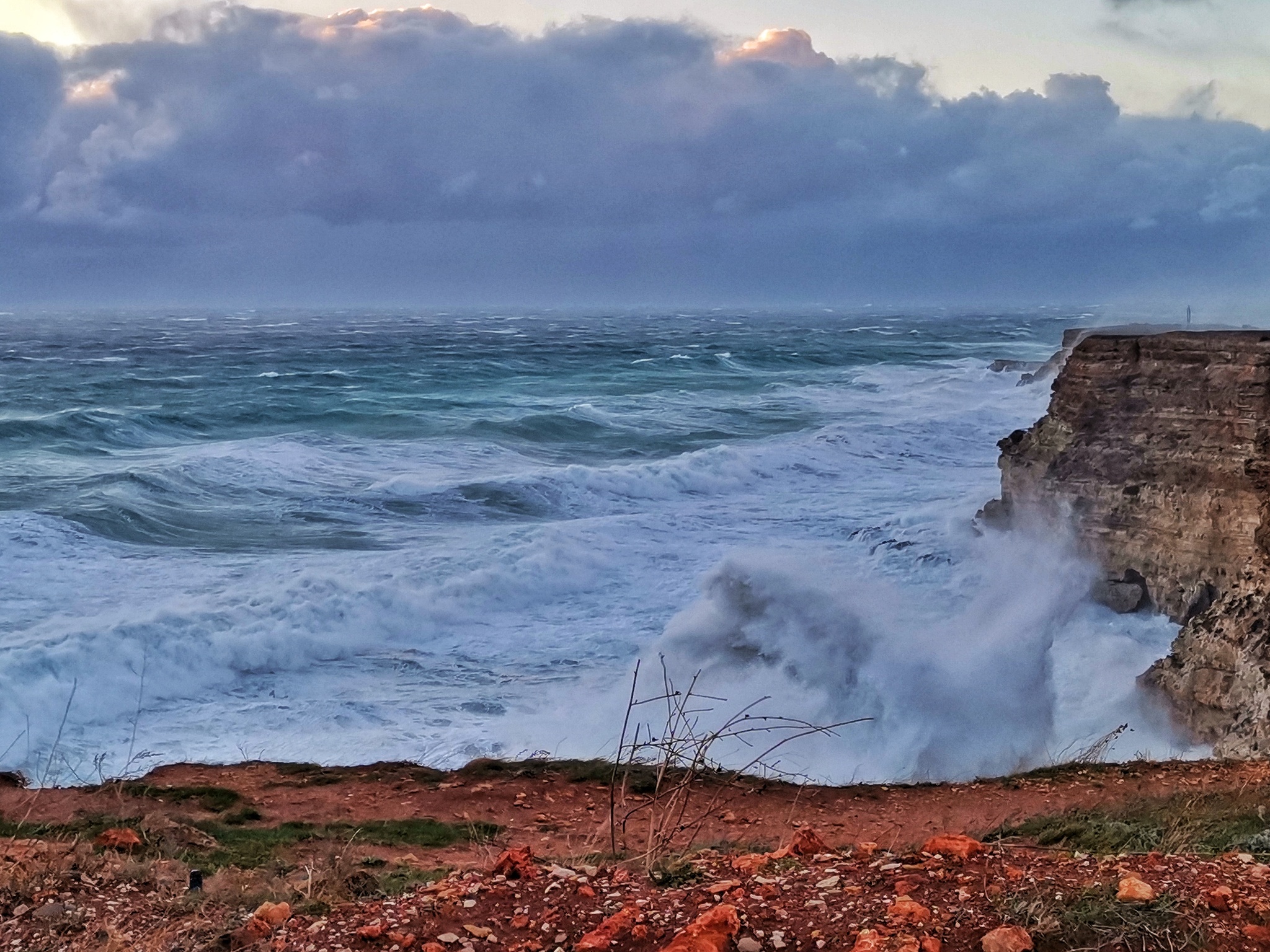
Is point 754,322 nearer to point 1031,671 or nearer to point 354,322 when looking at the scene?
point 354,322

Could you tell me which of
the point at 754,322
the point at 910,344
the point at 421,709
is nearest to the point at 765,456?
the point at 421,709

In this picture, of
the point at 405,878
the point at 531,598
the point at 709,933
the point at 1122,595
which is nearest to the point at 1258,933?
the point at 709,933

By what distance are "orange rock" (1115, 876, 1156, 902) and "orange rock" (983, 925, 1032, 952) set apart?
18.5 inches

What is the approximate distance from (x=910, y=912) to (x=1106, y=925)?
26.6 inches

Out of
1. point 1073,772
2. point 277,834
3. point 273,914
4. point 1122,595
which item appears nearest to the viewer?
point 273,914

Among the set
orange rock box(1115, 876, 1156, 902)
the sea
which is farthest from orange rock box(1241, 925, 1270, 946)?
the sea

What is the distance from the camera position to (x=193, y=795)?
9352 millimetres

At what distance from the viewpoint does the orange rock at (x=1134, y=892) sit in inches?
145

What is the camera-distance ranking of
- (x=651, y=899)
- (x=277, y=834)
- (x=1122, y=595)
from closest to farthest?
1. (x=651, y=899)
2. (x=277, y=834)
3. (x=1122, y=595)

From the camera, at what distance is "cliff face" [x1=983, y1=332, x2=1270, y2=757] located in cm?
1046

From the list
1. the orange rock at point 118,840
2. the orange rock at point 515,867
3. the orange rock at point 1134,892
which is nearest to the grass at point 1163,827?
the orange rock at point 1134,892

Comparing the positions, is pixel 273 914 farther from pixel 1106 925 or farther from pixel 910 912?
pixel 1106 925

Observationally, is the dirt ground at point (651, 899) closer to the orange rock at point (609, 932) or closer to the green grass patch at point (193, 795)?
the orange rock at point (609, 932)

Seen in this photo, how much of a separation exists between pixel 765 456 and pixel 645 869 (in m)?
24.3
